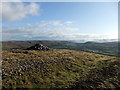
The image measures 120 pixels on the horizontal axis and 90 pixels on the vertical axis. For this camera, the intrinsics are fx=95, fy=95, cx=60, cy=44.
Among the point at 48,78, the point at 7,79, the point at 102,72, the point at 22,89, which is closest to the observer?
the point at 22,89

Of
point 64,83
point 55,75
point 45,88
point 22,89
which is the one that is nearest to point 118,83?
point 64,83

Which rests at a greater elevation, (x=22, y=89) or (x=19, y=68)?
(x=19, y=68)

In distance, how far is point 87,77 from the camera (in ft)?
77.2

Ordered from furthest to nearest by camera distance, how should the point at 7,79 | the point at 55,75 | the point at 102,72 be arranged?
1. the point at 102,72
2. the point at 55,75
3. the point at 7,79

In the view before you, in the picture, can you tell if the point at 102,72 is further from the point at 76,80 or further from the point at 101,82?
the point at 76,80

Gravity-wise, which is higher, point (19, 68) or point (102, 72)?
point (19, 68)

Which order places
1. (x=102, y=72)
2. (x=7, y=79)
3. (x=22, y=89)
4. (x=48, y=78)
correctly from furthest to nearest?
(x=102, y=72) → (x=48, y=78) → (x=7, y=79) → (x=22, y=89)

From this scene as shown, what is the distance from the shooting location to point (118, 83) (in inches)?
824

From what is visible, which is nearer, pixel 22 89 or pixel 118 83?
pixel 22 89

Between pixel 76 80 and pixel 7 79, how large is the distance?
1514cm

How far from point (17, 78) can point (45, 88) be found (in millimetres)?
6728

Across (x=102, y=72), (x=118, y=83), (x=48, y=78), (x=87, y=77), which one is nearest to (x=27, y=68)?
(x=48, y=78)

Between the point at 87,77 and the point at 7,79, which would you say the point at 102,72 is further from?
the point at 7,79

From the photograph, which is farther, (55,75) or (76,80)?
(55,75)
